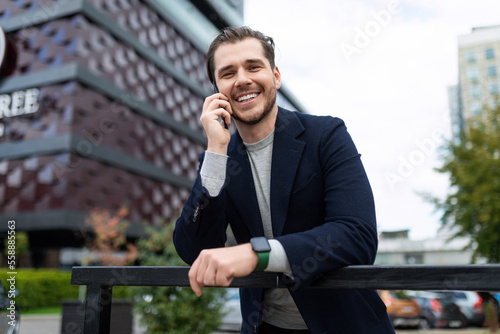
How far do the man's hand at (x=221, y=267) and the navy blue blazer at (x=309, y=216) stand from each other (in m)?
0.12

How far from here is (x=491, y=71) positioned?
60.3 meters

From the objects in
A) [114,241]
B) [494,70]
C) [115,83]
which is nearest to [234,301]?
[114,241]

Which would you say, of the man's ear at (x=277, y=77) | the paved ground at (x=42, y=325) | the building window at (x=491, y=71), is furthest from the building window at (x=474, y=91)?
the man's ear at (x=277, y=77)

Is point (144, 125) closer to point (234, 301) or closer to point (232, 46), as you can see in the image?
point (234, 301)

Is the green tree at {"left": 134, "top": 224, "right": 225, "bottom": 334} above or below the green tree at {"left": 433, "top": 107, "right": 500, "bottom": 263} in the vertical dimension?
below

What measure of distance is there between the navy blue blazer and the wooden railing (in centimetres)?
8

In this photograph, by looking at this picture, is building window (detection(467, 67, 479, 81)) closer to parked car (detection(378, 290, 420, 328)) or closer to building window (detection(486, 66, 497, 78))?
building window (detection(486, 66, 497, 78))

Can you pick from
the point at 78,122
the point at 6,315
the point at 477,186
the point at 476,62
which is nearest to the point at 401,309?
the point at 477,186

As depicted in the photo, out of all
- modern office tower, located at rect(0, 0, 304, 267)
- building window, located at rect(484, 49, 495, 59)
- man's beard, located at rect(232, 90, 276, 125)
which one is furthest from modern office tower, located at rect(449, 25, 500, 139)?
man's beard, located at rect(232, 90, 276, 125)

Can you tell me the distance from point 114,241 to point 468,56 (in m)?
57.8

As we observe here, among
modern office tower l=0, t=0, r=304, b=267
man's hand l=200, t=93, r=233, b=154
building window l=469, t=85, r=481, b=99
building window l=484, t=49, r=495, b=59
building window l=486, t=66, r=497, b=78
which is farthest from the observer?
building window l=469, t=85, r=481, b=99

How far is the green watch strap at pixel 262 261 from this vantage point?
4.00ft

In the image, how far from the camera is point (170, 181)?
3372cm

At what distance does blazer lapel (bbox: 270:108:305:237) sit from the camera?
65.6 inches
